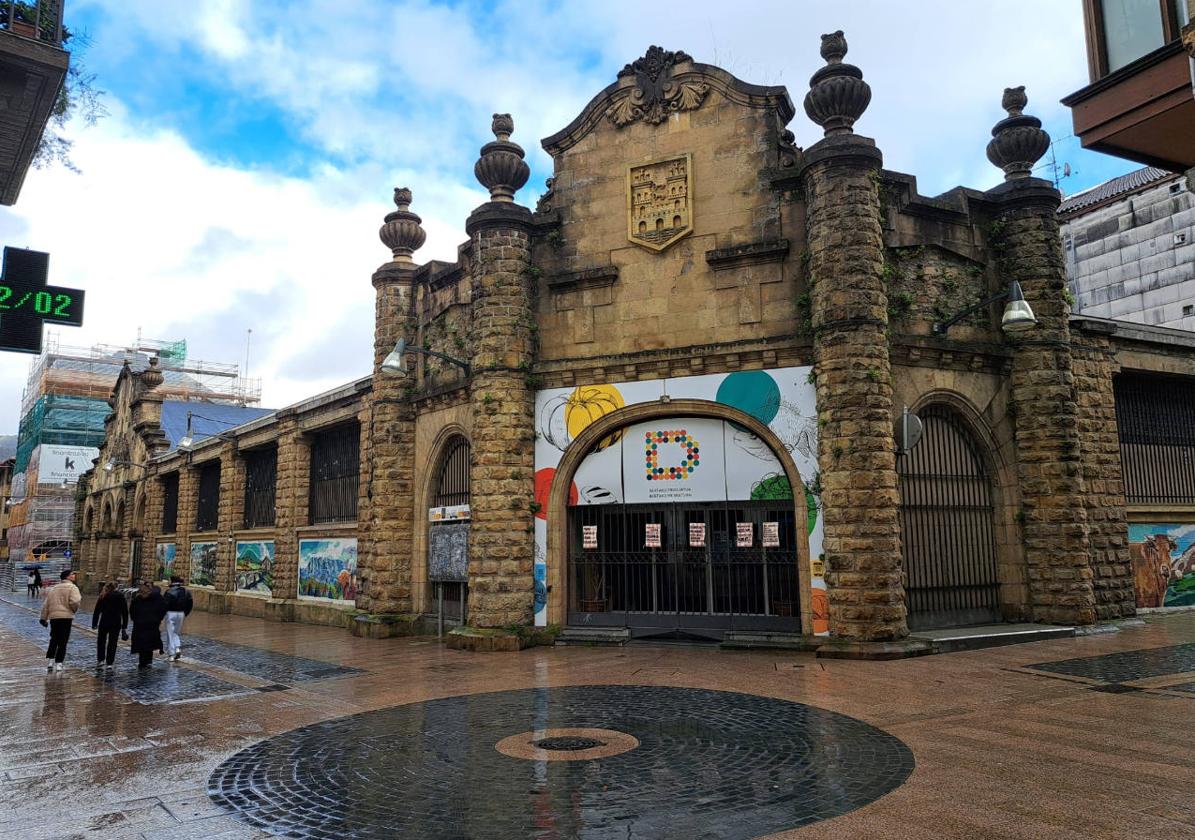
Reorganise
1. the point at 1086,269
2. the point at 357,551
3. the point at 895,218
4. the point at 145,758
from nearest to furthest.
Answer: the point at 145,758 → the point at 895,218 → the point at 357,551 → the point at 1086,269

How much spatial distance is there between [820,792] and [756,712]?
9.39 ft

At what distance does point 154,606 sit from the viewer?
544 inches

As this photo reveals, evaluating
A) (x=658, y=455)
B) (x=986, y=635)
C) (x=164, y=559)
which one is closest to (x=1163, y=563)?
(x=986, y=635)

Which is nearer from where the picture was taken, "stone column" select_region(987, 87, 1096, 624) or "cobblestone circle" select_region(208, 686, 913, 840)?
"cobblestone circle" select_region(208, 686, 913, 840)

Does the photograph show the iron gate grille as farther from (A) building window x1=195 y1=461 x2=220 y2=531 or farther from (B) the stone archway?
(A) building window x1=195 y1=461 x2=220 y2=531

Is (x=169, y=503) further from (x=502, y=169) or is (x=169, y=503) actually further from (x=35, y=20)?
(x=35, y=20)

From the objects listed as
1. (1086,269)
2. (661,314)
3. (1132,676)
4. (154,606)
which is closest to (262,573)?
(154,606)

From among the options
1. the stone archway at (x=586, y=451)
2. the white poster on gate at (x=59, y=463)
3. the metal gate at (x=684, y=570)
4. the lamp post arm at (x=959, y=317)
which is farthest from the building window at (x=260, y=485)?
the white poster on gate at (x=59, y=463)

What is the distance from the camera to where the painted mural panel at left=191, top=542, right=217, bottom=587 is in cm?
3045

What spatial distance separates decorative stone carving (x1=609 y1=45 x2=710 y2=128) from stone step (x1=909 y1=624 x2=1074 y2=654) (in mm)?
10270

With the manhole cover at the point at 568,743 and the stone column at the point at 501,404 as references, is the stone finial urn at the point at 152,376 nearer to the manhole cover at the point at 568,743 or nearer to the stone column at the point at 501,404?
the stone column at the point at 501,404

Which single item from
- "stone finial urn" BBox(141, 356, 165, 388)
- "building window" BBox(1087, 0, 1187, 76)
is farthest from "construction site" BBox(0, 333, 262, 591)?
"building window" BBox(1087, 0, 1187, 76)

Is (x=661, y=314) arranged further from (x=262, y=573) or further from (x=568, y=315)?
(x=262, y=573)

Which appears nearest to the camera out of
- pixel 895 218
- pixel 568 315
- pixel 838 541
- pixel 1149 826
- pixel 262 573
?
pixel 1149 826
